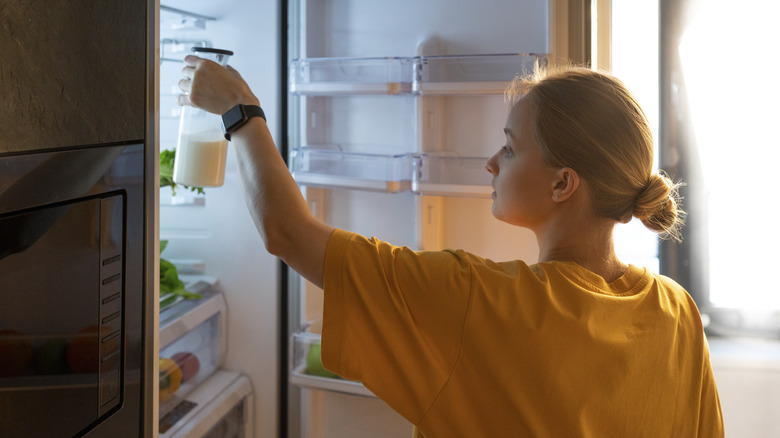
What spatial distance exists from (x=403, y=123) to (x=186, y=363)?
2.54 ft

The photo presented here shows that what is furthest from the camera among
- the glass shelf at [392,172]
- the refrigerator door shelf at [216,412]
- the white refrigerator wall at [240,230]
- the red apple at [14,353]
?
the white refrigerator wall at [240,230]

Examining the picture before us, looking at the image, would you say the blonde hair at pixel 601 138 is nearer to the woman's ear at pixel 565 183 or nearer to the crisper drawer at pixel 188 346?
the woman's ear at pixel 565 183

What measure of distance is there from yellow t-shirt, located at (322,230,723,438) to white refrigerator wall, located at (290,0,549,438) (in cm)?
78

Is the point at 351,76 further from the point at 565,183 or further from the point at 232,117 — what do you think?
the point at 565,183

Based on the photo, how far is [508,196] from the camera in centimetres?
103

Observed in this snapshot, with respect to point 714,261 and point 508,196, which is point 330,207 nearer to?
point 508,196

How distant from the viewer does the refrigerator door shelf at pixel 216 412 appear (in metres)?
1.50

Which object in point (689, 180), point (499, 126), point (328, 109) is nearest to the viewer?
point (499, 126)

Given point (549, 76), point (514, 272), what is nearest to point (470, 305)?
point (514, 272)

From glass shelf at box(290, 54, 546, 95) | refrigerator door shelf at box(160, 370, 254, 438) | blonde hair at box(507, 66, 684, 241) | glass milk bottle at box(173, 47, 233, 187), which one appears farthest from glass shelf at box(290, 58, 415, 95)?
refrigerator door shelf at box(160, 370, 254, 438)

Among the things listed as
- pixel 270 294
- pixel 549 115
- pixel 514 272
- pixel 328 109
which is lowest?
pixel 270 294

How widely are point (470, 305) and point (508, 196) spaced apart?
0.70 ft

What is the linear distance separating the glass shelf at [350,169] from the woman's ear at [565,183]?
26.4 inches

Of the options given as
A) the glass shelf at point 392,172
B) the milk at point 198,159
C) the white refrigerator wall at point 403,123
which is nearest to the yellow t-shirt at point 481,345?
the milk at point 198,159
